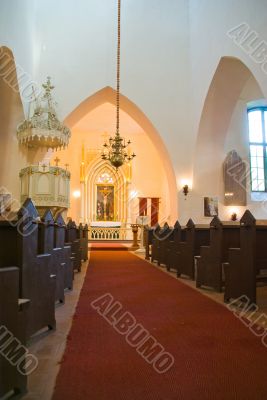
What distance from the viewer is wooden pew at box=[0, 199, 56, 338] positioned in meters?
A: 2.13

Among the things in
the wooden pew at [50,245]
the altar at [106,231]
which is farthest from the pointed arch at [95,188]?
the wooden pew at [50,245]

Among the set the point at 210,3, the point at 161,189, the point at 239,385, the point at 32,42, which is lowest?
the point at 239,385

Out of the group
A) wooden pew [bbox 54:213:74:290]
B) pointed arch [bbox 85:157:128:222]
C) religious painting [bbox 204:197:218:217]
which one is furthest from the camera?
pointed arch [bbox 85:157:128:222]

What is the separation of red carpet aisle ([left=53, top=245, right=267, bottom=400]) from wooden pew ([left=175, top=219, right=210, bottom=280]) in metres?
1.65

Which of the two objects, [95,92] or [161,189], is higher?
[95,92]

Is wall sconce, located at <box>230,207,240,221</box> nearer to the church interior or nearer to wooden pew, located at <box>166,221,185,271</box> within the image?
the church interior

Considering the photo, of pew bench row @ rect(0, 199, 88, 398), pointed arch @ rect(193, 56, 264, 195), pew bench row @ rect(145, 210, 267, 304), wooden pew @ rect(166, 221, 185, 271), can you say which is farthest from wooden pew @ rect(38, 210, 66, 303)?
pointed arch @ rect(193, 56, 264, 195)

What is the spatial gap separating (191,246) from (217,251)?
1104 mm

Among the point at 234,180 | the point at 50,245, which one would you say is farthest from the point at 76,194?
the point at 50,245

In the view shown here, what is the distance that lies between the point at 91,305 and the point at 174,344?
4.45 ft

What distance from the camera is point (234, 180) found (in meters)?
11.8

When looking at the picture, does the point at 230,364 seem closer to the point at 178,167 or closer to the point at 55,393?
the point at 55,393

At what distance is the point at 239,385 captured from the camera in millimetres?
1709

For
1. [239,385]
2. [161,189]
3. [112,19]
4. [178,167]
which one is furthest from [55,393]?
[161,189]
